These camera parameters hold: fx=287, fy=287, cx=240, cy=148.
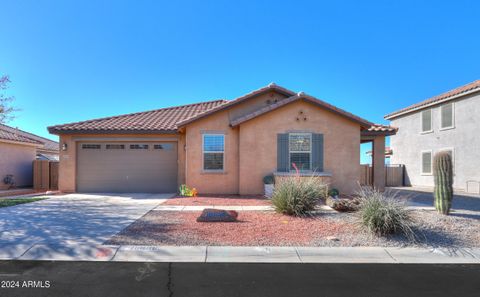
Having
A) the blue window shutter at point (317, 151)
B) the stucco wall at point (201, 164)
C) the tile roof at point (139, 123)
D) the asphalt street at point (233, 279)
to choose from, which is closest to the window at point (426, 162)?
the blue window shutter at point (317, 151)

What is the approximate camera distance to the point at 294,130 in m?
13.2

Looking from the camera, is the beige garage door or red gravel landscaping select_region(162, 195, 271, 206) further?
the beige garage door

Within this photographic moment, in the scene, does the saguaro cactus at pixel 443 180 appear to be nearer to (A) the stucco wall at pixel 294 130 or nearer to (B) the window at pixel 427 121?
(A) the stucco wall at pixel 294 130

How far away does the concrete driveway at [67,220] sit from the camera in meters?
6.39

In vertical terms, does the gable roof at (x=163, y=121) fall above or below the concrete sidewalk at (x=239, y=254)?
above

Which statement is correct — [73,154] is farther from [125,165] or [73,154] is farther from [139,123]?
[139,123]

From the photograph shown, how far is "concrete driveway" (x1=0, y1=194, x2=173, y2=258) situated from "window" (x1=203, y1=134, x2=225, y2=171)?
298 cm

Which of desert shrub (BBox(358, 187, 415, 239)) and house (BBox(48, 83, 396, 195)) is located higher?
house (BBox(48, 83, 396, 195))

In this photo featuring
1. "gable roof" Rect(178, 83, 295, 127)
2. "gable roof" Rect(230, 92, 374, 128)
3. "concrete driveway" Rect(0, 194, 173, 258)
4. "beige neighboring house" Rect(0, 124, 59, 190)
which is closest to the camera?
"concrete driveway" Rect(0, 194, 173, 258)

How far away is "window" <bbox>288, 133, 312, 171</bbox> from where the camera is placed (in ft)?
43.3

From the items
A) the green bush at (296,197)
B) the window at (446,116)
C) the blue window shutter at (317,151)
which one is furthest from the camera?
the window at (446,116)

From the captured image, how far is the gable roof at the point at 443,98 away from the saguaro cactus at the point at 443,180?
11.7m

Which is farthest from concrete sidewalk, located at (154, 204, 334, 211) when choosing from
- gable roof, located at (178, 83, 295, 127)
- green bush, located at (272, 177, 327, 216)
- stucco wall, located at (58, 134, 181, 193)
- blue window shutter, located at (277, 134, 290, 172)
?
gable roof, located at (178, 83, 295, 127)

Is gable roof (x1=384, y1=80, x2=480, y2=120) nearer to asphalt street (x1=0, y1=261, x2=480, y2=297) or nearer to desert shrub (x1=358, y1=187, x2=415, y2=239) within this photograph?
desert shrub (x1=358, y1=187, x2=415, y2=239)
